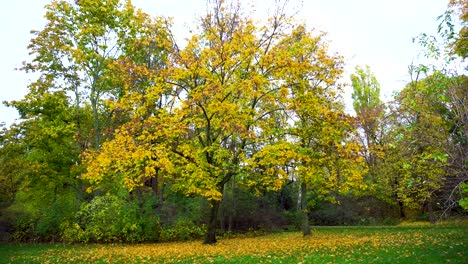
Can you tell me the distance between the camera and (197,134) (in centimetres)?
1775

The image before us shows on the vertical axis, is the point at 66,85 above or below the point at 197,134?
above

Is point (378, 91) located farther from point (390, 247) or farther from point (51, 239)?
point (51, 239)

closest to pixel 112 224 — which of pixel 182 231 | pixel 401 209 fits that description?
pixel 182 231

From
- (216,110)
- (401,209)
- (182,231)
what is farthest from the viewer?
(401,209)

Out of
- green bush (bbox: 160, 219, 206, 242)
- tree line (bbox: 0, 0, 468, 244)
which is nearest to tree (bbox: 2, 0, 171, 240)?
tree line (bbox: 0, 0, 468, 244)

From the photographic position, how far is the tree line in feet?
48.0

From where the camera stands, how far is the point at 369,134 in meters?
35.4

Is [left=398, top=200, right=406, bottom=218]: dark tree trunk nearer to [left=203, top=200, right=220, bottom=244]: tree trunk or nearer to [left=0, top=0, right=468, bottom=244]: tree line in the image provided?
[left=0, top=0, right=468, bottom=244]: tree line

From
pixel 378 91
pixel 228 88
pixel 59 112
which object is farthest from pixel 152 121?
pixel 378 91

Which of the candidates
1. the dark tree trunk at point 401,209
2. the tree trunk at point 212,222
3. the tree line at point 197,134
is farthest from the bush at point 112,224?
the dark tree trunk at point 401,209

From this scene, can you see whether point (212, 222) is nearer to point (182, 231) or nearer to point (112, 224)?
point (182, 231)

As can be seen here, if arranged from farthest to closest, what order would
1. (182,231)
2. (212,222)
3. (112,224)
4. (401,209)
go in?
(401,209) → (182,231) → (112,224) → (212,222)

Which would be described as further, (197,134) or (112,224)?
(112,224)

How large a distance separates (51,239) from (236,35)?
17.2 metres
